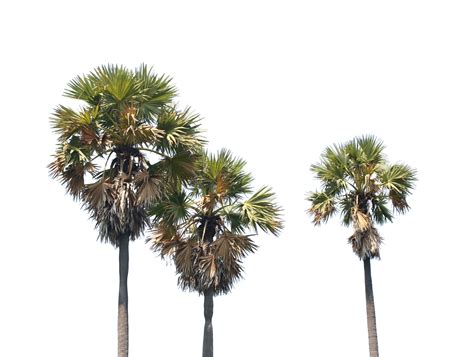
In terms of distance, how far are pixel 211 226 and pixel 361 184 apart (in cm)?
695

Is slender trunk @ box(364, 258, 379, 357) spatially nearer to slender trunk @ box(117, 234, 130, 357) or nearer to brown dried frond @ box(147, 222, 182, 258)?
brown dried frond @ box(147, 222, 182, 258)

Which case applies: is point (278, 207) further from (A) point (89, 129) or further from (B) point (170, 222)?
(A) point (89, 129)

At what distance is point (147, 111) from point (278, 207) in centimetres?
618

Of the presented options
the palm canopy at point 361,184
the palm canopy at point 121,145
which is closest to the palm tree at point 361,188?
the palm canopy at point 361,184

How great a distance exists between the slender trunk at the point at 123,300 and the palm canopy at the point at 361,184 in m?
10.4

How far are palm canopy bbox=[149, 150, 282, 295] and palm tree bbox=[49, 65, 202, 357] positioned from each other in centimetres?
212

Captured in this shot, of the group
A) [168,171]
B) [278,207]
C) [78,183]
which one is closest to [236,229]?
[278,207]

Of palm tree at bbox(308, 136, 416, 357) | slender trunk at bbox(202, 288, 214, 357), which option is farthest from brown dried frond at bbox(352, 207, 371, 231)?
slender trunk at bbox(202, 288, 214, 357)

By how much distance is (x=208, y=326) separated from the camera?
3331cm

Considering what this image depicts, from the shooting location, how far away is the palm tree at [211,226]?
33.3 metres

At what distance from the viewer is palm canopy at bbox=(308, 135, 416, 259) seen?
37594mm

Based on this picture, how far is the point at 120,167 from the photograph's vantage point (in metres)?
30.9

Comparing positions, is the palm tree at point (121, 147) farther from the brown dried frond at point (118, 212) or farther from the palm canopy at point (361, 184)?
the palm canopy at point (361, 184)

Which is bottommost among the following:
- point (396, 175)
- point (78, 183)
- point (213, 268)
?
point (213, 268)
